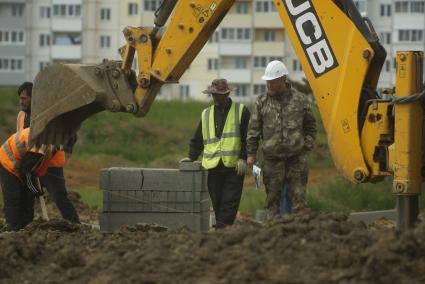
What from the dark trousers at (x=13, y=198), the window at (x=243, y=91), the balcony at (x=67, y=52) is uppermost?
the balcony at (x=67, y=52)

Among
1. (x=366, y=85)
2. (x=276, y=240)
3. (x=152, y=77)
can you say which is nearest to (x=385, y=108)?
(x=366, y=85)

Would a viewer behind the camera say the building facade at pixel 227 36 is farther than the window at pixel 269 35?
No

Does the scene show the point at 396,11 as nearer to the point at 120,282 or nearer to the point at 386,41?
the point at 386,41

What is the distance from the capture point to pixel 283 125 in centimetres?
1301

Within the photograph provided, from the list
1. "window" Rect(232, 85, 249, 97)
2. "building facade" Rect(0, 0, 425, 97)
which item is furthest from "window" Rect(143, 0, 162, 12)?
"window" Rect(232, 85, 249, 97)

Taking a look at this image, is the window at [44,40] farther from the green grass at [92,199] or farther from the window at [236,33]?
the green grass at [92,199]

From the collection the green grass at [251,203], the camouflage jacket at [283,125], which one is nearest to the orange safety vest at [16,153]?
the camouflage jacket at [283,125]

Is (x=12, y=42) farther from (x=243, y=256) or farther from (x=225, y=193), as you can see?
(x=243, y=256)

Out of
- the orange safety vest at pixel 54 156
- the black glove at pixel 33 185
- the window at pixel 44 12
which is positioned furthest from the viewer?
the window at pixel 44 12

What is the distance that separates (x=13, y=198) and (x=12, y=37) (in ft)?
265

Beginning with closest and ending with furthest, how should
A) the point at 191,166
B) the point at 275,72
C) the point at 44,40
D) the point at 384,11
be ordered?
the point at 275,72
the point at 191,166
the point at 384,11
the point at 44,40

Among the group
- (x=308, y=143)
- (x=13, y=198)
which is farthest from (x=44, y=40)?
(x=308, y=143)

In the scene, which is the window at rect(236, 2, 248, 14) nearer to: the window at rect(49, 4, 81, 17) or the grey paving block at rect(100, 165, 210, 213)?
the window at rect(49, 4, 81, 17)

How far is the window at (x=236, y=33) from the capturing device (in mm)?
86125
